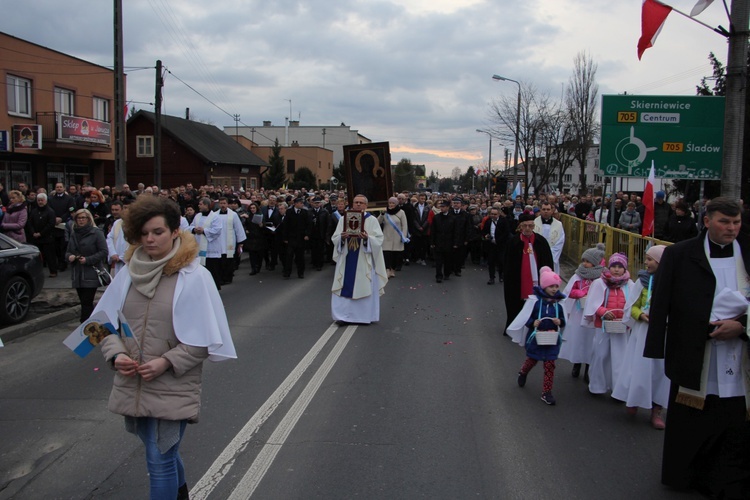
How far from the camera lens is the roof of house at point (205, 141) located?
44.5 m

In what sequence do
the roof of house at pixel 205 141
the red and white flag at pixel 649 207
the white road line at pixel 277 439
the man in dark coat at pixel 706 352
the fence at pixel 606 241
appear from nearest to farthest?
the man in dark coat at pixel 706 352
the white road line at pixel 277 439
the red and white flag at pixel 649 207
the fence at pixel 606 241
the roof of house at pixel 205 141

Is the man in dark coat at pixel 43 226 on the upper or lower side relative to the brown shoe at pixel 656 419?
upper

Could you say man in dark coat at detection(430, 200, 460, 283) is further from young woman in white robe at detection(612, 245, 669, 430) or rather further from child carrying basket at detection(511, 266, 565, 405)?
young woman in white robe at detection(612, 245, 669, 430)

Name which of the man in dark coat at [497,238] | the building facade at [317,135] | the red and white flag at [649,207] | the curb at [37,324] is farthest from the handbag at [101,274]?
the building facade at [317,135]

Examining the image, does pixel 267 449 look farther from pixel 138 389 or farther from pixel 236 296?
pixel 236 296

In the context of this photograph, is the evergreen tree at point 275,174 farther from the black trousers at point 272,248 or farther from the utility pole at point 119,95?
the black trousers at point 272,248

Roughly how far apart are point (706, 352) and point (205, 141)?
4747 cm

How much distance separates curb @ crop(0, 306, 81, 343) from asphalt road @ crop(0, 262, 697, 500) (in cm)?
17

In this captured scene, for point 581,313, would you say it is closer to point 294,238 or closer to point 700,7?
point 700,7


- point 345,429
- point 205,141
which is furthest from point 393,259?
point 205,141

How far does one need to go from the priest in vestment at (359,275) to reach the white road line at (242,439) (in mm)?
2171

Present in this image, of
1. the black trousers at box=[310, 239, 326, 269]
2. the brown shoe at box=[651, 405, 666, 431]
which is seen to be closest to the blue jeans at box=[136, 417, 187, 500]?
the brown shoe at box=[651, 405, 666, 431]

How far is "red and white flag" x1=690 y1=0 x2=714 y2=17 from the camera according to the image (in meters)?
8.20

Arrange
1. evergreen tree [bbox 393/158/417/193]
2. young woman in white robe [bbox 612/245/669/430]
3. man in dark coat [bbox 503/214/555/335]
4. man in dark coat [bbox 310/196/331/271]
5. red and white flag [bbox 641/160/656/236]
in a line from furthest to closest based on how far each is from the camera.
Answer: evergreen tree [bbox 393/158/417/193]
man in dark coat [bbox 310/196/331/271]
red and white flag [bbox 641/160/656/236]
man in dark coat [bbox 503/214/555/335]
young woman in white robe [bbox 612/245/669/430]
